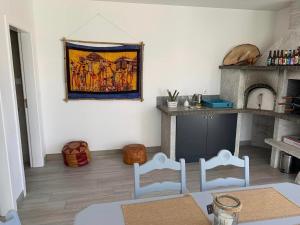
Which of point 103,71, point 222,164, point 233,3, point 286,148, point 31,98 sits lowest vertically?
point 286,148

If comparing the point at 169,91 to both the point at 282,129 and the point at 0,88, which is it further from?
the point at 0,88

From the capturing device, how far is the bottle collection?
304cm

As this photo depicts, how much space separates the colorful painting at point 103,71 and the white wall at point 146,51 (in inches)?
5.1

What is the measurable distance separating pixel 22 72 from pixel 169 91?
217cm

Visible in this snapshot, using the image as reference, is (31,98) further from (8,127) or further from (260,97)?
(260,97)

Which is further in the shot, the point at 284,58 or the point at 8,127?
the point at 284,58

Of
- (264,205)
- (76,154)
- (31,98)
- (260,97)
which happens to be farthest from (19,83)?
(260,97)

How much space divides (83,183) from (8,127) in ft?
3.82

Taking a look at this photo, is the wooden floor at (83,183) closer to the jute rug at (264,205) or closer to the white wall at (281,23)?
the jute rug at (264,205)

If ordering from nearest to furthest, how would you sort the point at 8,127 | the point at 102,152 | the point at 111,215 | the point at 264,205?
the point at 111,215 → the point at 264,205 → the point at 8,127 → the point at 102,152

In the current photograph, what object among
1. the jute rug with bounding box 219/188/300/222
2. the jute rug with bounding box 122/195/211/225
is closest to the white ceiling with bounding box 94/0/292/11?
the jute rug with bounding box 219/188/300/222

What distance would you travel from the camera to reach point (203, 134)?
11.5 ft

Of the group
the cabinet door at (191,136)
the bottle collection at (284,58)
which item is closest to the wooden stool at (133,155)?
the cabinet door at (191,136)

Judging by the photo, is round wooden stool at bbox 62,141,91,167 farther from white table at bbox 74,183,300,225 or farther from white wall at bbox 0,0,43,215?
white table at bbox 74,183,300,225
